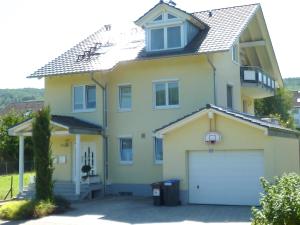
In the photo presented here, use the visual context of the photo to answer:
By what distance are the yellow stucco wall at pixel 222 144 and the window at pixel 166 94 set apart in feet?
12.8

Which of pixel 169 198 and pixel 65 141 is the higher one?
pixel 65 141

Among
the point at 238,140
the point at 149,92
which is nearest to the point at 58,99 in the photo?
the point at 149,92

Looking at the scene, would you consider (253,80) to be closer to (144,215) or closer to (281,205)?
(144,215)

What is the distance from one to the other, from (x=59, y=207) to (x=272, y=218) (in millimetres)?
10732

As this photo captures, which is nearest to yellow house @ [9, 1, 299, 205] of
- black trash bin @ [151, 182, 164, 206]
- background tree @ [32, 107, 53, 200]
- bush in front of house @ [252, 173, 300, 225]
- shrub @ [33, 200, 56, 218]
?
black trash bin @ [151, 182, 164, 206]

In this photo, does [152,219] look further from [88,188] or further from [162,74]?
[162,74]

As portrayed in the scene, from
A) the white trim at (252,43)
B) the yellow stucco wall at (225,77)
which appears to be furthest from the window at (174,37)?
the white trim at (252,43)

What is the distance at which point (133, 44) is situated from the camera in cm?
2667

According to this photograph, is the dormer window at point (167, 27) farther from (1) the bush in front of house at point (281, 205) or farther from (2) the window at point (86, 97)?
(1) the bush in front of house at point (281, 205)

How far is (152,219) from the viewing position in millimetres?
16703

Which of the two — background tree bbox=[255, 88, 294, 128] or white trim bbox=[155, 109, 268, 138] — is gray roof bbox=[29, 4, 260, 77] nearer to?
white trim bbox=[155, 109, 268, 138]

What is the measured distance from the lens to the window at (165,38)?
24406mm

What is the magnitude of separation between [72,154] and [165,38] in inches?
307

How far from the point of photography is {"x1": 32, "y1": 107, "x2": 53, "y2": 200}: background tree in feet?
62.4
